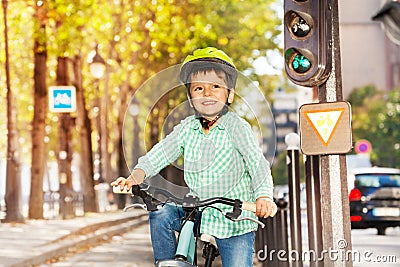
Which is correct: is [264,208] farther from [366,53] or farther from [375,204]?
[366,53]

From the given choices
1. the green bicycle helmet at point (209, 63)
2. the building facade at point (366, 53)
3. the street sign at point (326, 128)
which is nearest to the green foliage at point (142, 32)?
the street sign at point (326, 128)

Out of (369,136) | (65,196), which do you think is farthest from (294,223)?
(369,136)

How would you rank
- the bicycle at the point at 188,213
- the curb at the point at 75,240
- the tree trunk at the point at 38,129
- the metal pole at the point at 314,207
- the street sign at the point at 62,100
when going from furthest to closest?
1. the tree trunk at the point at 38,129
2. the street sign at the point at 62,100
3. the curb at the point at 75,240
4. the metal pole at the point at 314,207
5. the bicycle at the point at 188,213

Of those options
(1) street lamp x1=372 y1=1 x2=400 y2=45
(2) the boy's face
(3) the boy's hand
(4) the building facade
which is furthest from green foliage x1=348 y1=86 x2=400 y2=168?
(3) the boy's hand

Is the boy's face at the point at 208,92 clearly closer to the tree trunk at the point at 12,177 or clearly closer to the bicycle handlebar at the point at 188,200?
the bicycle handlebar at the point at 188,200

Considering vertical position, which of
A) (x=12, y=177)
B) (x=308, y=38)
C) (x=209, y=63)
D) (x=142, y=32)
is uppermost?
(x=142, y=32)

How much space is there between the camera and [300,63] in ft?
25.7

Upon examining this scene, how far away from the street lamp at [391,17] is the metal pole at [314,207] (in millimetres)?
1159

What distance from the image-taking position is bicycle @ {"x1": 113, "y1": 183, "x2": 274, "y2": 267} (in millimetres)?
4594

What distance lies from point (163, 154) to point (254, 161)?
508 millimetres

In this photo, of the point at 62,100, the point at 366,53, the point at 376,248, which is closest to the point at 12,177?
the point at 62,100

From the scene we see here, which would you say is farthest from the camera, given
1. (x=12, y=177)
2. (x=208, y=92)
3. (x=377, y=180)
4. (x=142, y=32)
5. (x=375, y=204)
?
(x=142, y=32)

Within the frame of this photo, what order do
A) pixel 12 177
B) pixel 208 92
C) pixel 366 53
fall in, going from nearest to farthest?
pixel 208 92
pixel 12 177
pixel 366 53

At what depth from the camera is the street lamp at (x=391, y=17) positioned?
819 cm
